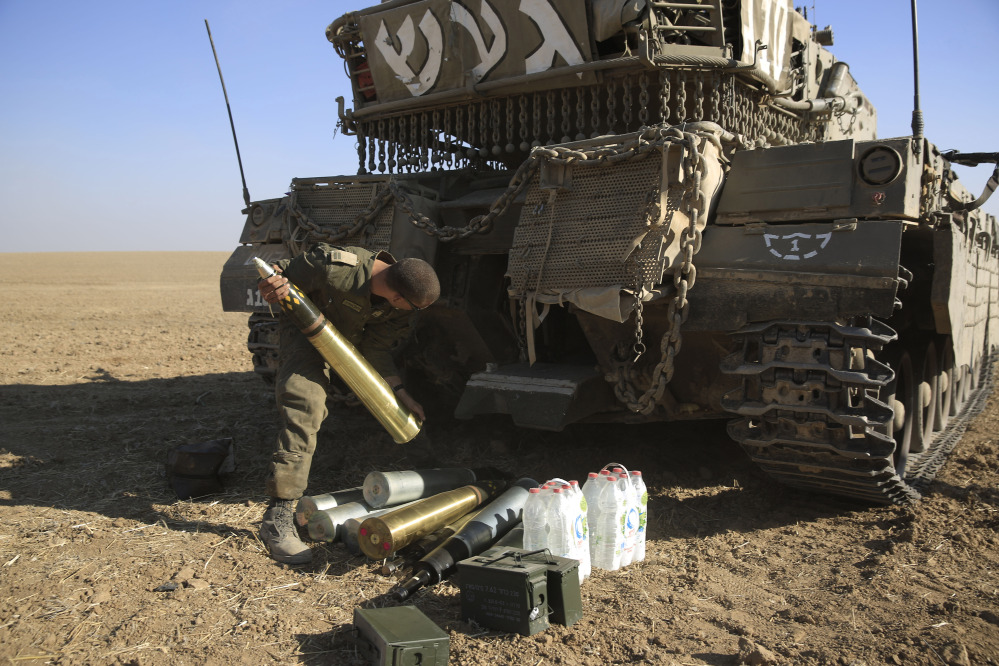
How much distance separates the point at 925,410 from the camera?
19.5 ft

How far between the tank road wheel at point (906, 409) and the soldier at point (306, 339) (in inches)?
112

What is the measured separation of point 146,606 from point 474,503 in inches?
67.3

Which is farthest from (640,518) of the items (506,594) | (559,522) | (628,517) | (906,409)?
(906,409)

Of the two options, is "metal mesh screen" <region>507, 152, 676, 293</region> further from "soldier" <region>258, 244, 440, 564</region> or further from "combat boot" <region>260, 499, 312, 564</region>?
"combat boot" <region>260, 499, 312, 564</region>

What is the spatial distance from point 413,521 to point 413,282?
1.16 m

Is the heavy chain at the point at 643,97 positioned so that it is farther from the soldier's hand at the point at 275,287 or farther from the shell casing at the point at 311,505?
the shell casing at the point at 311,505

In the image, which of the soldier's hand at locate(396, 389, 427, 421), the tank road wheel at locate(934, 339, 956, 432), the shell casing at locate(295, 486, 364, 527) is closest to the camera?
the shell casing at locate(295, 486, 364, 527)

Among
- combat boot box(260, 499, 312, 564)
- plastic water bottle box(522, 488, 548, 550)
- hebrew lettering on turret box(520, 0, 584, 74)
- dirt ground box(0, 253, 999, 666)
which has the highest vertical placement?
hebrew lettering on turret box(520, 0, 584, 74)

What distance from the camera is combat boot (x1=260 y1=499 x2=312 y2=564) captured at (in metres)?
3.77

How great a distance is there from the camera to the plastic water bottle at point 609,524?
3660 millimetres

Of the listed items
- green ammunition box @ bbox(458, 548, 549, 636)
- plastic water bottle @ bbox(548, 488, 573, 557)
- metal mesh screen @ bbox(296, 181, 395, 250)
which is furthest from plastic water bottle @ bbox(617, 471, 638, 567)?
metal mesh screen @ bbox(296, 181, 395, 250)

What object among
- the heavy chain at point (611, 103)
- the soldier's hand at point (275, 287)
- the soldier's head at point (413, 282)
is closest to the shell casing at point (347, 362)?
the soldier's hand at point (275, 287)

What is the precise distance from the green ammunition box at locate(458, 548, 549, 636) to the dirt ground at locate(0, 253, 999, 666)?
7 cm

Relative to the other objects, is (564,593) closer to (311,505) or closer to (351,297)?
(311,505)
